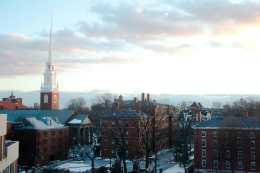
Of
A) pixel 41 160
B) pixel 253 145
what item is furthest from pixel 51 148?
pixel 253 145

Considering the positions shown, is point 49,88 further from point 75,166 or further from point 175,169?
point 175,169

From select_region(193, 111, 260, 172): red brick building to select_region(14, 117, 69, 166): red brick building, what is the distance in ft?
100.0

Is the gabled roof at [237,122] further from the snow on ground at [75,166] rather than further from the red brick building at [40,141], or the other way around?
the red brick building at [40,141]

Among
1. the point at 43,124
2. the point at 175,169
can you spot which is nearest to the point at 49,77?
the point at 43,124

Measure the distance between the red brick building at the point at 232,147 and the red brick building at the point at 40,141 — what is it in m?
30.5

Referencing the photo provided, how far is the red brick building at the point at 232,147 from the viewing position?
46091 millimetres

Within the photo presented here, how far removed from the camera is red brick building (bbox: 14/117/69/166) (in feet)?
173

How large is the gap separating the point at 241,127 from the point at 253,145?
3.57m

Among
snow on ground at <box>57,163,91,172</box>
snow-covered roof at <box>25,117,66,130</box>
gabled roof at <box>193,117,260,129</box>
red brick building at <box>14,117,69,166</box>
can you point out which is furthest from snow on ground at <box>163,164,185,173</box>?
snow-covered roof at <box>25,117,66,130</box>

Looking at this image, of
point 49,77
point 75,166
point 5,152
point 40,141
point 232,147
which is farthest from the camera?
point 49,77

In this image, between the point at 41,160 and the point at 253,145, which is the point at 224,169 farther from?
the point at 41,160

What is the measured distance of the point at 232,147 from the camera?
45.8m

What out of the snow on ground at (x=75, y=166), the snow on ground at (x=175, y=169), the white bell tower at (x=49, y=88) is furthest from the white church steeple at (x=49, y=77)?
the snow on ground at (x=175, y=169)

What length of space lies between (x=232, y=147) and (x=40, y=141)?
36734 millimetres
